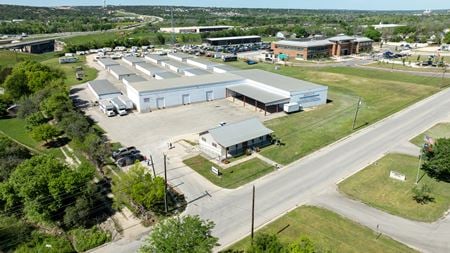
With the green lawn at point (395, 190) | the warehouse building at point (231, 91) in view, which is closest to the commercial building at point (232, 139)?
the green lawn at point (395, 190)

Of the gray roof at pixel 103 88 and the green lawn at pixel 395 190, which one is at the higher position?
the gray roof at pixel 103 88

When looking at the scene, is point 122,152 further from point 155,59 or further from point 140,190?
point 155,59

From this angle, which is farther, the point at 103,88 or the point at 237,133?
the point at 103,88

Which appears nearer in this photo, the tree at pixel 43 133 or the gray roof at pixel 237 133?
the gray roof at pixel 237 133

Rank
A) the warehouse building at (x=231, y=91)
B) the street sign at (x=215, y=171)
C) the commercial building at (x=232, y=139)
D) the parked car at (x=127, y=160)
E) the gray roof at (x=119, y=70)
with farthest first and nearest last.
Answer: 1. the gray roof at (x=119, y=70)
2. the warehouse building at (x=231, y=91)
3. the commercial building at (x=232, y=139)
4. the parked car at (x=127, y=160)
5. the street sign at (x=215, y=171)

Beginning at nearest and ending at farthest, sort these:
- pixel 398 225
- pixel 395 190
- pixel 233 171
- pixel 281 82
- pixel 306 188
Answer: pixel 398 225 → pixel 395 190 → pixel 306 188 → pixel 233 171 → pixel 281 82

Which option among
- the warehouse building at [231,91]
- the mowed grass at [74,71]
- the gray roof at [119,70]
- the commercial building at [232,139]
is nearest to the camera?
the commercial building at [232,139]

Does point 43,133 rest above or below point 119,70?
below

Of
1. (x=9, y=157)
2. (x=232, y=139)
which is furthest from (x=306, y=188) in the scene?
(x=9, y=157)

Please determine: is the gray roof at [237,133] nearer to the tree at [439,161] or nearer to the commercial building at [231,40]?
the tree at [439,161]
